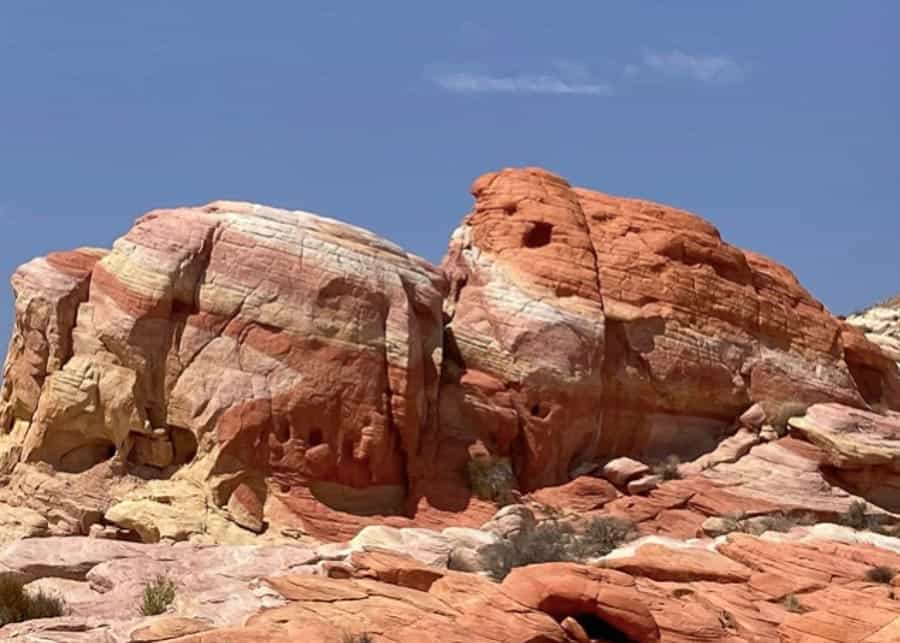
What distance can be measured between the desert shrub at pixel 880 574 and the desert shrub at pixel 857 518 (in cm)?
627

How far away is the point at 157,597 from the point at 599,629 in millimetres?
5821

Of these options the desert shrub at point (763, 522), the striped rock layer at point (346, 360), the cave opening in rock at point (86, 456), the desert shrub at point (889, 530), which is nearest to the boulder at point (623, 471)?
the striped rock layer at point (346, 360)

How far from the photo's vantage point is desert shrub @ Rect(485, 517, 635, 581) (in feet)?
82.2

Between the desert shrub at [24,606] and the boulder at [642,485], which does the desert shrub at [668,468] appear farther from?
the desert shrub at [24,606]

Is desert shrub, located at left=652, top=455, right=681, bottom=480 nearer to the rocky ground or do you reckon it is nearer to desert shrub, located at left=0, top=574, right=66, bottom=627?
the rocky ground

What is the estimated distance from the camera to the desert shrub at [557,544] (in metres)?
25.1

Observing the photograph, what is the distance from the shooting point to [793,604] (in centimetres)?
2373

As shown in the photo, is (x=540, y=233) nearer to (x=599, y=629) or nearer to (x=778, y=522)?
(x=778, y=522)

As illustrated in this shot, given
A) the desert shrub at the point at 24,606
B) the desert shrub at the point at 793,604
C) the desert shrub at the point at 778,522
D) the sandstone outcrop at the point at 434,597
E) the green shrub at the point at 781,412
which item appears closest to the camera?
the sandstone outcrop at the point at 434,597

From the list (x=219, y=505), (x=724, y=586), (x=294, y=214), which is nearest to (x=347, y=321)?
(x=294, y=214)

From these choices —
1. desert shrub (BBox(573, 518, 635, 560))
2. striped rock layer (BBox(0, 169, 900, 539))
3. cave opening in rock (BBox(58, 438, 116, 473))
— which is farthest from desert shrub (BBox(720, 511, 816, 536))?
cave opening in rock (BBox(58, 438, 116, 473))

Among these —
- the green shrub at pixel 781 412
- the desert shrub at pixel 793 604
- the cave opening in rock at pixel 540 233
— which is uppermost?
the cave opening in rock at pixel 540 233

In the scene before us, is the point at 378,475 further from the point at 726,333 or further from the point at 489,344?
the point at 726,333

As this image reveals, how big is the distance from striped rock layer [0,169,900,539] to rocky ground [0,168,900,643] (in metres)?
0.06
